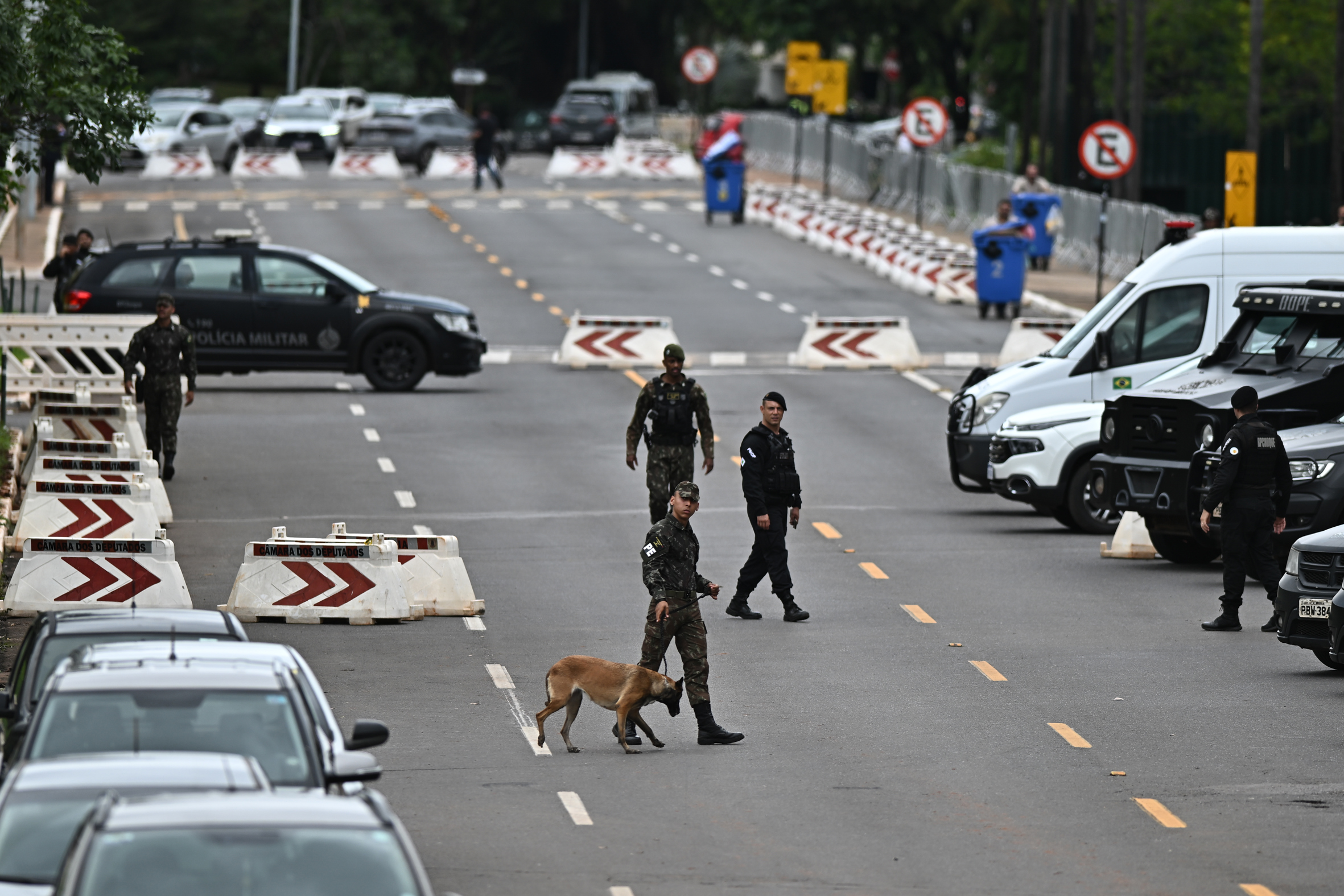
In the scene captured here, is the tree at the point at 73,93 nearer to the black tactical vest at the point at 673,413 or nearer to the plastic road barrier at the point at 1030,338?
the black tactical vest at the point at 673,413

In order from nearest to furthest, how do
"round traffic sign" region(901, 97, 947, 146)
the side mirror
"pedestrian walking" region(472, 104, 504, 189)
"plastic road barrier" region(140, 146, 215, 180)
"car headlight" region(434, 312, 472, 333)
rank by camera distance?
the side mirror, "car headlight" region(434, 312, 472, 333), "round traffic sign" region(901, 97, 947, 146), "pedestrian walking" region(472, 104, 504, 189), "plastic road barrier" region(140, 146, 215, 180)

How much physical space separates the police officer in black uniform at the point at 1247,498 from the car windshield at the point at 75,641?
868 cm

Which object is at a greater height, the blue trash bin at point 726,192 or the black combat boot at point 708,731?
the blue trash bin at point 726,192

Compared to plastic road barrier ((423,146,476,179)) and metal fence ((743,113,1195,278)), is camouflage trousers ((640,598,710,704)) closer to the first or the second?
metal fence ((743,113,1195,278))

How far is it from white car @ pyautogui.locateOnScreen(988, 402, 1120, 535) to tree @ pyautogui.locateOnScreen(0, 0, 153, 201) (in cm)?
802

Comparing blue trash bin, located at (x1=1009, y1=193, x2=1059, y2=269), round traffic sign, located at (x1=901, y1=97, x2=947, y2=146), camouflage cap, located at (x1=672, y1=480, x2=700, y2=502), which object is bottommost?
camouflage cap, located at (x1=672, y1=480, x2=700, y2=502)

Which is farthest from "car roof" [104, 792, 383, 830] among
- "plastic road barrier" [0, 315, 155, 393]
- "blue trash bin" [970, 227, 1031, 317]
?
"blue trash bin" [970, 227, 1031, 317]

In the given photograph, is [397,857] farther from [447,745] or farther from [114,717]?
[447,745]

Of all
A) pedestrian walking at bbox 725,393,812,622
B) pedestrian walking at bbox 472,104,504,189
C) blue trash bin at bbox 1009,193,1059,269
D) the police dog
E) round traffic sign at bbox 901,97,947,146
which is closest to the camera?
the police dog

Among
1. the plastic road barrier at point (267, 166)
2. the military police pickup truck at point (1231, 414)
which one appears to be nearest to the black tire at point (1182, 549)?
the military police pickup truck at point (1231, 414)

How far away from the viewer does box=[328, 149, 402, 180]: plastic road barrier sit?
60.2 meters

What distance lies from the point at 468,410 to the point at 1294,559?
1490 cm

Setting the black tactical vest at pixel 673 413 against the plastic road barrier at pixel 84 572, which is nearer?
the plastic road barrier at pixel 84 572

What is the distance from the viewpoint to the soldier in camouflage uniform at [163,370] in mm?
22781
